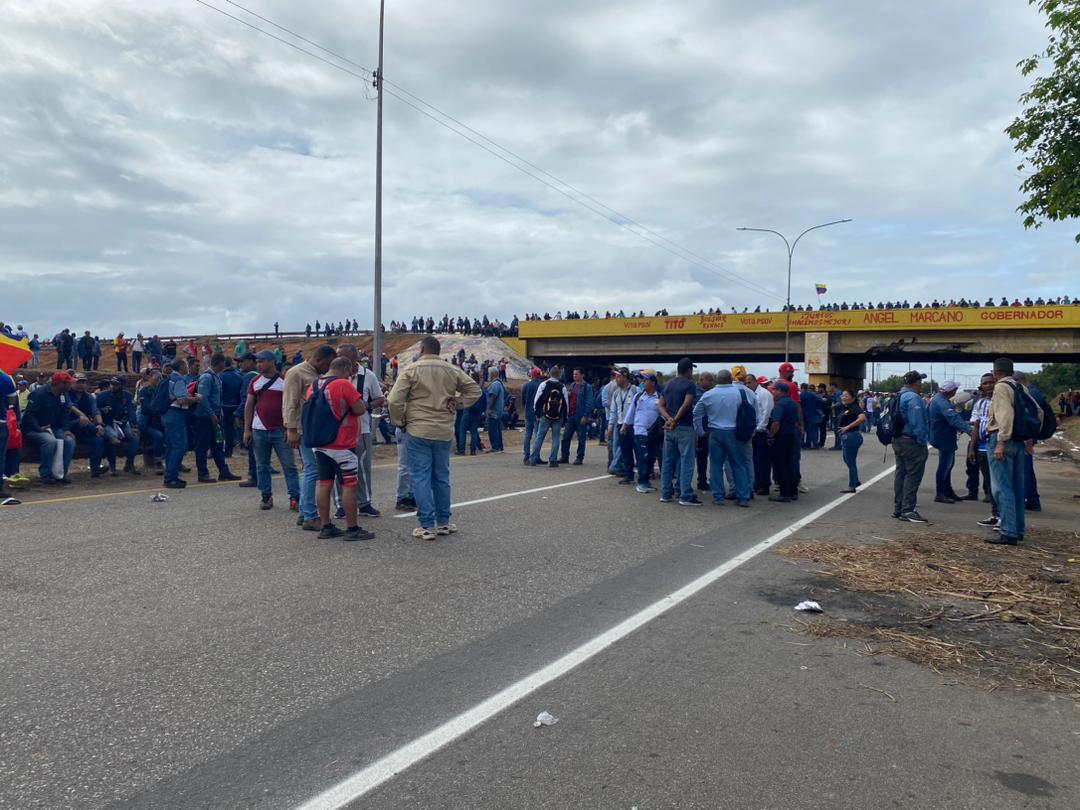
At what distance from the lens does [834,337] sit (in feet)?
169

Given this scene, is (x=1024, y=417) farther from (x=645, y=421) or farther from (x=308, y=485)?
(x=308, y=485)

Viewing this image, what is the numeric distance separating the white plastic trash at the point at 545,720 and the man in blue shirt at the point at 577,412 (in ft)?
38.9

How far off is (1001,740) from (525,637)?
8.32 ft

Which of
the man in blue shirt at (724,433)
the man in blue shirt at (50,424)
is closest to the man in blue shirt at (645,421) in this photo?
the man in blue shirt at (724,433)

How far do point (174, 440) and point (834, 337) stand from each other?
47334 millimetres

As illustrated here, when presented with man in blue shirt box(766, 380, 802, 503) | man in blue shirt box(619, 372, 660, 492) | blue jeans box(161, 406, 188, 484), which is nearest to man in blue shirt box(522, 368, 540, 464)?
man in blue shirt box(619, 372, 660, 492)

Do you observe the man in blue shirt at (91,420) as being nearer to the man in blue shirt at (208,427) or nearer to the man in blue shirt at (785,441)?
the man in blue shirt at (208,427)

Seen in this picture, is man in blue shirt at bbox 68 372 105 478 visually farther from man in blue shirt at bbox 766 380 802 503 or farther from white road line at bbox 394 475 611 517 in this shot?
man in blue shirt at bbox 766 380 802 503

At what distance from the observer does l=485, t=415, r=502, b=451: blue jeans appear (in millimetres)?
19141

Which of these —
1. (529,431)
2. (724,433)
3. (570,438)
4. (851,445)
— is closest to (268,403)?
(724,433)

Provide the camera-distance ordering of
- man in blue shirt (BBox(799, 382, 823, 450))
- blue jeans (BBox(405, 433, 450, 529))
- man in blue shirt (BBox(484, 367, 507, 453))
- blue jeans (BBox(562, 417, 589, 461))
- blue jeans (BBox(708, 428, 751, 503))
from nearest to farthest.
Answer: blue jeans (BBox(405, 433, 450, 529)), blue jeans (BBox(708, 428, 751, 503)), blue jeans (BBox(562, 417, 589, 461)), man in blue shirt (BBox(484, 367, 507, 453)), man in blue shirt (BBox(799, 382, 823, 450))

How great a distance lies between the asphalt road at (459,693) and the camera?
305 cm

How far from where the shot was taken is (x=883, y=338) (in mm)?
50000

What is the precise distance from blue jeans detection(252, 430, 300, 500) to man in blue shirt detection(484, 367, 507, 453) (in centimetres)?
923
